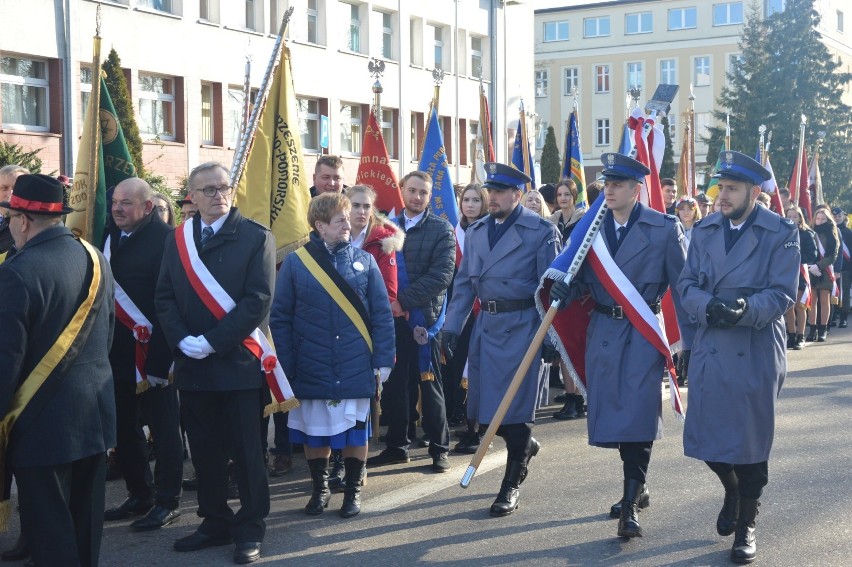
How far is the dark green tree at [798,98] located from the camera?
5197 centimetres

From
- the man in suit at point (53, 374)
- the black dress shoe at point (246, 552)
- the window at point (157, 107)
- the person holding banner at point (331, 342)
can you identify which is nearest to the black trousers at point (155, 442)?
the person holding banner at point (331, 342)

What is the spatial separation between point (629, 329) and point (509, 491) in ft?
4.08

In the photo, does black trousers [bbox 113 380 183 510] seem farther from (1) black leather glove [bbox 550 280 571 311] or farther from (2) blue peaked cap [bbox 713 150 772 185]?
(2) blue peaked cap [bbox 713 150 772 185]

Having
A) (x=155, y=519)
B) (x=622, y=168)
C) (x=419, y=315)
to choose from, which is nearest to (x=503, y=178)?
(x=622, y=168)

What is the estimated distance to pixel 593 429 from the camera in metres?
6.63

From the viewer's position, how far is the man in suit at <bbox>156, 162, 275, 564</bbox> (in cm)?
604

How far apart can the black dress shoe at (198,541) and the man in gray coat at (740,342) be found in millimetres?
2534

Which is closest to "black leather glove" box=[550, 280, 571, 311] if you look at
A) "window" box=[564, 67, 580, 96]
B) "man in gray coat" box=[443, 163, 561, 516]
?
"man in gray coat" box=[443, 163, 561, 516]

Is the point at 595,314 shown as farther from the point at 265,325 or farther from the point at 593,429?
the point at 265,325

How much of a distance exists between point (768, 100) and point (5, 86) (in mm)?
36946

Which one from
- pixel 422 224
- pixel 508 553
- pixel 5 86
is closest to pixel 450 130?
pixel 5 86

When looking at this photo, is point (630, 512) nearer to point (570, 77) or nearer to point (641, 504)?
point (641, 504)

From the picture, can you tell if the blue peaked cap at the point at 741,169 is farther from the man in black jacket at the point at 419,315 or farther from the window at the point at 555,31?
the window at the point at 555,31

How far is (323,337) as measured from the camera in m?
6.83
